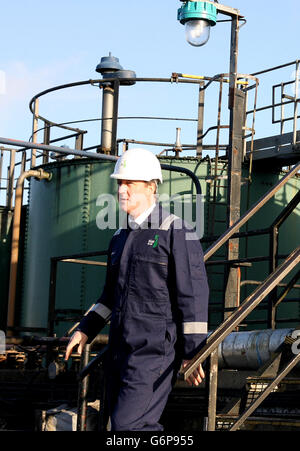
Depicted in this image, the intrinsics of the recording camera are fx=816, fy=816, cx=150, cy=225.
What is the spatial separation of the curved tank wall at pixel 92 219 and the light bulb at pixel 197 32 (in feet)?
14.4

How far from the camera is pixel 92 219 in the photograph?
15820 millimetres

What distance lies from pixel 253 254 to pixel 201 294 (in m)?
11.6

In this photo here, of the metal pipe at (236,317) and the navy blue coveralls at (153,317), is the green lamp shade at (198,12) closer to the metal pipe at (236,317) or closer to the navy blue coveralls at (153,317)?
the metal pipe at (236,317)

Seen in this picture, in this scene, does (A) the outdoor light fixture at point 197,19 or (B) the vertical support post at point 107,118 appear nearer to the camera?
(A) the outdoor light fixture at point 197,19

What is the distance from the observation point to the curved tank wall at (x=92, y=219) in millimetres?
15562

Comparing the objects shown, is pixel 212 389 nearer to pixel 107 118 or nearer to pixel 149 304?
pixel 149 304

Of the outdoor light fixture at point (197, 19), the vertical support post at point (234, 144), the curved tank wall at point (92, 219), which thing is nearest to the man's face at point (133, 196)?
the vertical support post at point (234, 144)

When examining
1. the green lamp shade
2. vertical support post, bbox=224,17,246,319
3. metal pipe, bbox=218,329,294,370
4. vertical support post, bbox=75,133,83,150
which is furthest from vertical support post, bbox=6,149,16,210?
metal pipe, bbox=218,329,294,370

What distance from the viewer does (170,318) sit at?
14.3 feet

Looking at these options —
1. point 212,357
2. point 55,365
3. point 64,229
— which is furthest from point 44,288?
point 212,357

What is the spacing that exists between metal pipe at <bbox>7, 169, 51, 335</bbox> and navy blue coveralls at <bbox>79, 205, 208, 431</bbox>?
12.6m

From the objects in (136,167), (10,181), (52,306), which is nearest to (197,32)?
(52,306)

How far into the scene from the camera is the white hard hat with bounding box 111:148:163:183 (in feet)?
14.8

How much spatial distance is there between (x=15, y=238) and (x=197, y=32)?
843 centimetres
